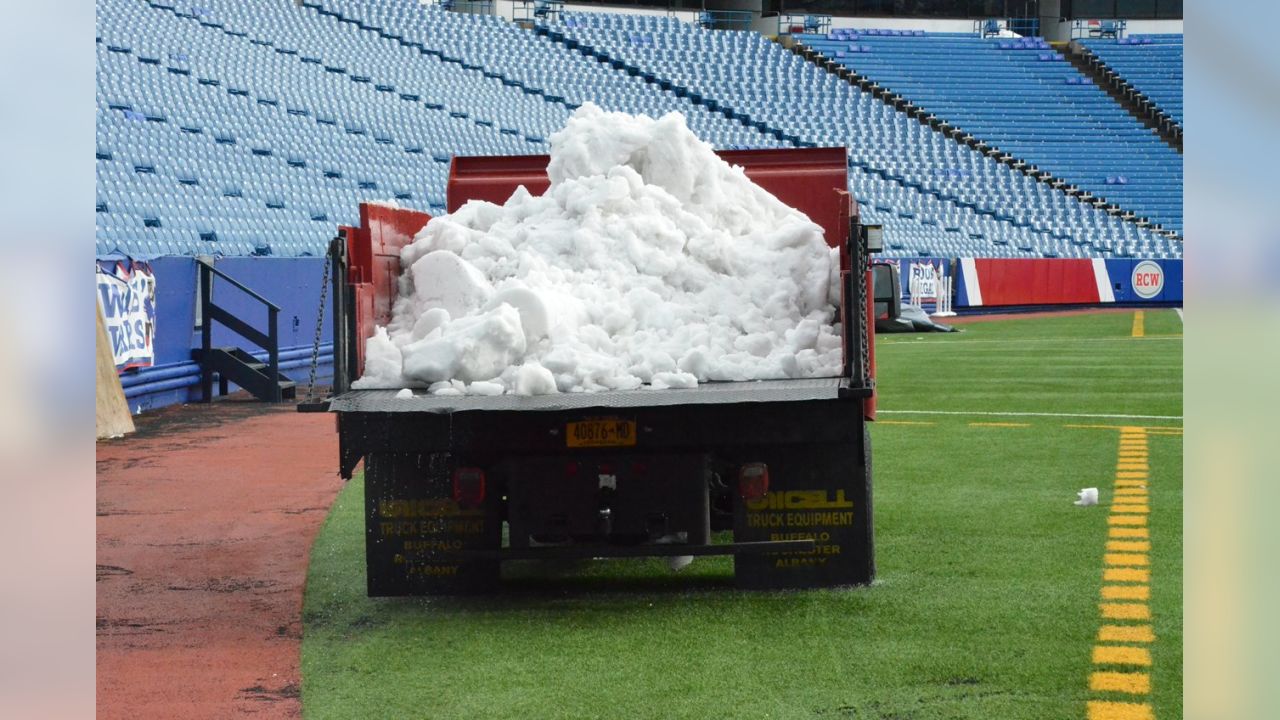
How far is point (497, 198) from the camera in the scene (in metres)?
8.25

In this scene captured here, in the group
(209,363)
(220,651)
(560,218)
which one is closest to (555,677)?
(220,651)

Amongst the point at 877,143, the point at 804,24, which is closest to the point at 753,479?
the point at 877,143

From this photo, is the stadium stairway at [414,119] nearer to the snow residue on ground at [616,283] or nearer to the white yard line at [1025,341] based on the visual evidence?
the white yard line at [1025,341]

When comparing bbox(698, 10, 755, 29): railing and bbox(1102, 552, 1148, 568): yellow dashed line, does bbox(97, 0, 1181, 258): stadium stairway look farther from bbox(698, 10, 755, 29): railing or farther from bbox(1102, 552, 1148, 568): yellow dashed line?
bbox(1102, 552, 1148, 568): yellow dashed line

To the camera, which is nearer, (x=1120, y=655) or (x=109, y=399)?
(x=1120, y=655)

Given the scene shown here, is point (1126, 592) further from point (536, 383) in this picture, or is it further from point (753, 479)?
point (536, 383)

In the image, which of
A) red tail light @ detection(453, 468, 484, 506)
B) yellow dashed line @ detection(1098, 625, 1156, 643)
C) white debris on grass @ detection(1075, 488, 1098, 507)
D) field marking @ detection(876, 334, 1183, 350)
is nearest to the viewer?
yellow dashed line @ detection(1098, 625, 1156, 643)

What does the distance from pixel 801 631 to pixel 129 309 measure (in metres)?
10.4

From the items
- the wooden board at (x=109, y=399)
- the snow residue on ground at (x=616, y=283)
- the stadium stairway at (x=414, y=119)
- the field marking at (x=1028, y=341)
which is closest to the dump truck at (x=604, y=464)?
the snow residue on ground at (x=616, y=283)

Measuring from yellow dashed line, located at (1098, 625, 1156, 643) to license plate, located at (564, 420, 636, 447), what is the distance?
198 centimetres

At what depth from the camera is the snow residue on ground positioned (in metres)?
6.43

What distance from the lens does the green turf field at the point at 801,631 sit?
16.6 feet

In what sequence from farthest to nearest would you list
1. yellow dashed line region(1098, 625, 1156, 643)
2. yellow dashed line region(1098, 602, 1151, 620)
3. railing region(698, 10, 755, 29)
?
railing region(698, 10, 755, 29), yellow dashed line region(1098, 602, 1151, 620), yellow dashed line region(1098, 625, 1156, 643)

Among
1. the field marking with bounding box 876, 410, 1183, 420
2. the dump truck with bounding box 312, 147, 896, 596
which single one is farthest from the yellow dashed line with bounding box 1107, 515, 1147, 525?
the field marking with bounding box 876, 410, 1183, 420
